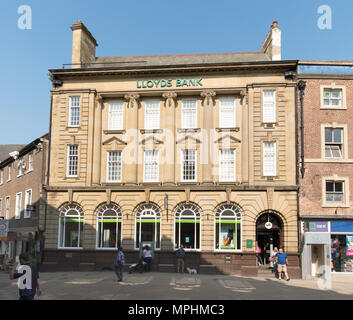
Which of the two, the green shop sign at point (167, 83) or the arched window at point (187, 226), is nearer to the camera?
the arched window at point (187, 226)

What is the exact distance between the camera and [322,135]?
26844 mm

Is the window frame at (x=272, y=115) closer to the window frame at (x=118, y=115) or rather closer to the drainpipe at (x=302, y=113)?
the drainpipe at (x=302, y=113)

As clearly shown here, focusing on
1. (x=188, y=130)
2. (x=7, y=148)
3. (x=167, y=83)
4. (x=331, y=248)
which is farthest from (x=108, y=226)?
(x=7, y=148)

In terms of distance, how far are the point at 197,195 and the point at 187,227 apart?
7.35 feet

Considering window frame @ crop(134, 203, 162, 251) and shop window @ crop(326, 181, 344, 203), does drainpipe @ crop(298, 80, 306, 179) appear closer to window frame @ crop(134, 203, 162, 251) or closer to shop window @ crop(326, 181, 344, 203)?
shop window @ crop(326, 181, 344, 203)

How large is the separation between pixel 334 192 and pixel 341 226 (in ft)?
7.10

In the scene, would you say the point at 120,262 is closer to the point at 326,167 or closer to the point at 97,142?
the point at 97,142

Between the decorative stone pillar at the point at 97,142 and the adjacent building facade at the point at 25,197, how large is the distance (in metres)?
4.20

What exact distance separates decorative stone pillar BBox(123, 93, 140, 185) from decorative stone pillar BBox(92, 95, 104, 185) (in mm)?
1916

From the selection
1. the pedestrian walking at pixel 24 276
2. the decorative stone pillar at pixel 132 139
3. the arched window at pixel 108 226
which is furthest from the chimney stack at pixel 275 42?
the pedestrian walking at pixel 24 276

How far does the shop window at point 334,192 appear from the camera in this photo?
26.4 metres

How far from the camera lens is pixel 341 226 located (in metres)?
25.9

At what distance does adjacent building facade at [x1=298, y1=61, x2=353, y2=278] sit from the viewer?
2578 cm

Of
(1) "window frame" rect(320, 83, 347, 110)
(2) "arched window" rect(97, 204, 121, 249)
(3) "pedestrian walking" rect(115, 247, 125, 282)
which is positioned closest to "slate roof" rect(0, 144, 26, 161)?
(2) "arched window" rect(97, 204, 121, 249)
